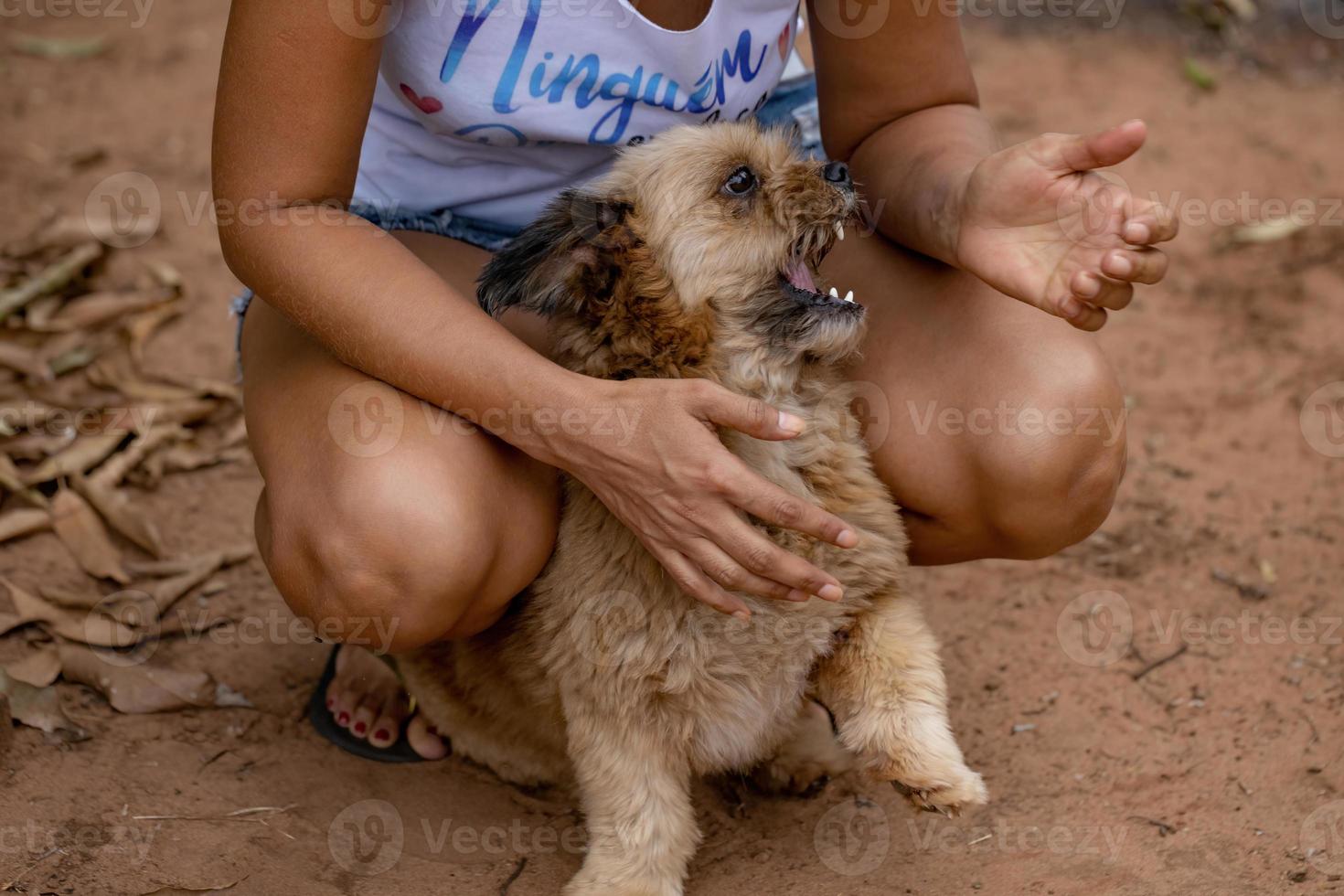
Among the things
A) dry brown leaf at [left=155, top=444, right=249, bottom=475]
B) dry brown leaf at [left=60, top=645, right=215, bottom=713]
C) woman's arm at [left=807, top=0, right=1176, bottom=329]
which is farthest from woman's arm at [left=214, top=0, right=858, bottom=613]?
dry brown leaf at [left=155, top=444, right=249, bottom=475]

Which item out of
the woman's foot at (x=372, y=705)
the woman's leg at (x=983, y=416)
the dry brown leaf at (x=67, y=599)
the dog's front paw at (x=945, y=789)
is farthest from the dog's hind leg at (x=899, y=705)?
the dry brown leaf at (x=67, y=599)

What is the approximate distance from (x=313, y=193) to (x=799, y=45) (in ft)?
6.79

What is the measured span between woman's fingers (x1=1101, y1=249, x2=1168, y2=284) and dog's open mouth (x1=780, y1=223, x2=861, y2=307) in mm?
577

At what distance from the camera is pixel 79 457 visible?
12.5 ft

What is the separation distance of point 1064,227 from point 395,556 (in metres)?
1.33

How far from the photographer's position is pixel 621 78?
8.38 ft

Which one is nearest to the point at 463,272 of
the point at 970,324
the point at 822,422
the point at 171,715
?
the point at 822,422

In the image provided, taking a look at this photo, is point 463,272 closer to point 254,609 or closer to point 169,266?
point 254,609

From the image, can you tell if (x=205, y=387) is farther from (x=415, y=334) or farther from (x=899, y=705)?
(x=899, y=705)

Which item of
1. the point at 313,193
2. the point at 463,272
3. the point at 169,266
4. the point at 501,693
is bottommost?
the point at 169,266

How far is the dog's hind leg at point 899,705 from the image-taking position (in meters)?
2.27

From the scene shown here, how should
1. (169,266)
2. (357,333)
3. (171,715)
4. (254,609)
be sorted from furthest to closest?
1. (169,266)
2. (254,609)
3. (171,715)
4. (357,333)

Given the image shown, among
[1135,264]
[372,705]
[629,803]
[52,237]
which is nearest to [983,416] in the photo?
[1135,264]

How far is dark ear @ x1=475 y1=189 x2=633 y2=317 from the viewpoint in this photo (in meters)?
2.29
